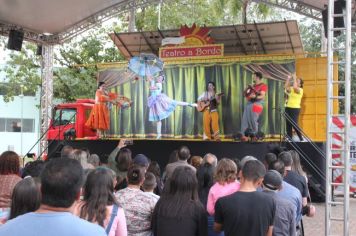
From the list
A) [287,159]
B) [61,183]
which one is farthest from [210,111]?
[61,183]

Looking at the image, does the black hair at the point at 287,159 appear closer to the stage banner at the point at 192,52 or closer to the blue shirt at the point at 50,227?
the blue shirt at the point at 50,227

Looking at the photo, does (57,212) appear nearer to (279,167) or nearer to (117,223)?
(117,223)

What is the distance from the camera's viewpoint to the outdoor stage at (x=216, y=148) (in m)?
11.5

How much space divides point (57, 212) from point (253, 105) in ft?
39.3

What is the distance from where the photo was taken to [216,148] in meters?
12.1

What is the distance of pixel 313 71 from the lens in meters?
13.6

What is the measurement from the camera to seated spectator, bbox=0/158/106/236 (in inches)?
72.2

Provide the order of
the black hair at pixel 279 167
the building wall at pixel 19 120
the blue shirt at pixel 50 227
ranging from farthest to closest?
the building wall at pixel 19 120
the black hair at pixel 279 167
the blue shirt at pixel 50 227

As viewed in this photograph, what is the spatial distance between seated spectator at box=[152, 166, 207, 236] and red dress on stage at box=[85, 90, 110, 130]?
11.6m

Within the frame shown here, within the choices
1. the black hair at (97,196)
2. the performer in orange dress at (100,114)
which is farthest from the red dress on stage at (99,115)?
the black hair at (97,196)

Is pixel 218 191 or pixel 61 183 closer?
pixel 61 183

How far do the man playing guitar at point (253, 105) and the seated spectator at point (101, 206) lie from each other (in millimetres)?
10372

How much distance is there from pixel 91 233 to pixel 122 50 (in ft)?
49.8

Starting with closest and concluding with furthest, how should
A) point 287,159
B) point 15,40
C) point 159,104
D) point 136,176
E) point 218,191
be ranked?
point 136,176 → point 218,191 → point 287,159 → point 15,40 → point 159,104
